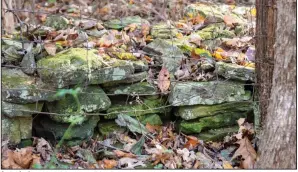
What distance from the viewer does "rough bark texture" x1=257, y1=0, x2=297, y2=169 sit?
3.02m

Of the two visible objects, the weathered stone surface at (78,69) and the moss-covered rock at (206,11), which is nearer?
the weathered stone surface at (78,69)

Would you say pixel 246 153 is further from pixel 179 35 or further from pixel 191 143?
pixel 179 35

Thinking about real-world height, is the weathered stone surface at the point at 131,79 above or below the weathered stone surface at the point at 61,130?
above

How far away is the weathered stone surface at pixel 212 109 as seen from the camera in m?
3.98

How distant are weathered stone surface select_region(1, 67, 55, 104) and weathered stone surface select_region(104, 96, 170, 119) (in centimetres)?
54

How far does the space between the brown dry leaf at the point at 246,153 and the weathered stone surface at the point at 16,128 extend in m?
1.57

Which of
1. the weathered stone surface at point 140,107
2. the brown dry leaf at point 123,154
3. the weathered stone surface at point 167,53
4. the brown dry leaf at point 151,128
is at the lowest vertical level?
the brown dry leaf at point 123,154

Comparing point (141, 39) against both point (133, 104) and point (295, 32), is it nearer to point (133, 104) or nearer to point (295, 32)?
point (133, 104)

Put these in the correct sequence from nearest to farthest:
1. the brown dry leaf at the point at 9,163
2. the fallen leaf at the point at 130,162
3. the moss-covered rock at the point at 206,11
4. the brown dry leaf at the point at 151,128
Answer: the brown dry leaf at the point at 9,163 < the fallen leaf at the point at 130,162 < the brown dry leaf at the point at 151,128 < the moss-covered rock at the point at 206,11

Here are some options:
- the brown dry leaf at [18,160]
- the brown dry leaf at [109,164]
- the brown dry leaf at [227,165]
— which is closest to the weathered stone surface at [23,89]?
the brown dry leaf at [18,160]

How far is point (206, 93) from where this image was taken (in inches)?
157

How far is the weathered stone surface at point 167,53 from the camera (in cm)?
414

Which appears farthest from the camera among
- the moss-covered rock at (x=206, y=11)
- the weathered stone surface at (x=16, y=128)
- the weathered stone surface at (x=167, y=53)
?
the moss-covered rock at (x=206, y=11)

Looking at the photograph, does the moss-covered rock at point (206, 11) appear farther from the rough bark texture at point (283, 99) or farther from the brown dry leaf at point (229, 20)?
the rough bark texture at point (283, 99)
